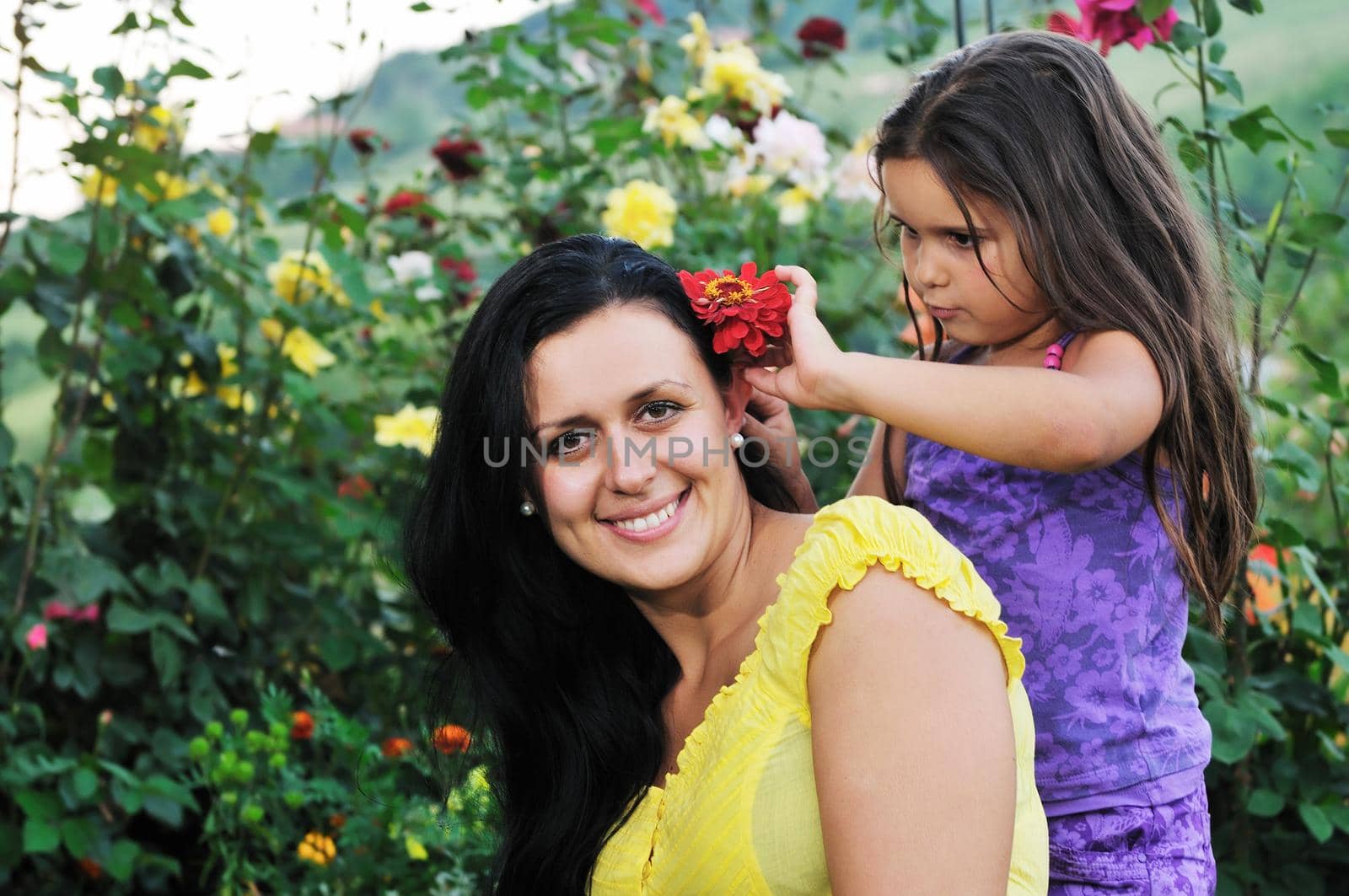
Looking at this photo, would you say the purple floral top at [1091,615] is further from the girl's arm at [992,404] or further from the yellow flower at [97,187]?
the yellow flower at [97,187]

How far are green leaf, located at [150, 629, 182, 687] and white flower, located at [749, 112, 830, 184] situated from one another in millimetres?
1780

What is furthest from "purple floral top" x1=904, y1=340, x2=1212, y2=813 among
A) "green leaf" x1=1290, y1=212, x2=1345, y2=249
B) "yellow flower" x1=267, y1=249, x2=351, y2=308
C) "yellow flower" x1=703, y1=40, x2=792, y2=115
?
"yellow flower" x1=267, y1=249, x2=351, y2=308

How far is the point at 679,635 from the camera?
207 cm

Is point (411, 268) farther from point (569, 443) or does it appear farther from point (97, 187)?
point (569, 443)

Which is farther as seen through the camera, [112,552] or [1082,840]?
[112,552]

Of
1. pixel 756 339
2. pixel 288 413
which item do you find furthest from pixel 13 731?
pixel 756 339

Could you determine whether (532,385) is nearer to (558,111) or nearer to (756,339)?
(756,339)

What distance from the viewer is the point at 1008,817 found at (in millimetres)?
1445

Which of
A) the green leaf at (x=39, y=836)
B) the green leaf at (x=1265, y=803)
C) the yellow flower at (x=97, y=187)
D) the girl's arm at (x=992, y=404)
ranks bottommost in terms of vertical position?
the green leaf at (x=1265, y=803)

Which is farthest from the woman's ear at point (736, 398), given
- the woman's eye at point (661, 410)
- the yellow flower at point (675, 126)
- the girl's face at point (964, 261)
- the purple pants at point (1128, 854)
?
the yellow flower at point (675, 126)

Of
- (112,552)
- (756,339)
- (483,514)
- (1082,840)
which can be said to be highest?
(756,339)

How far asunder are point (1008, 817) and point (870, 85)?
12.7 ft

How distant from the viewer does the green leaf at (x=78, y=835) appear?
2.62m

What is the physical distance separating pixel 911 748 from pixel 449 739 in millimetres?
1115
